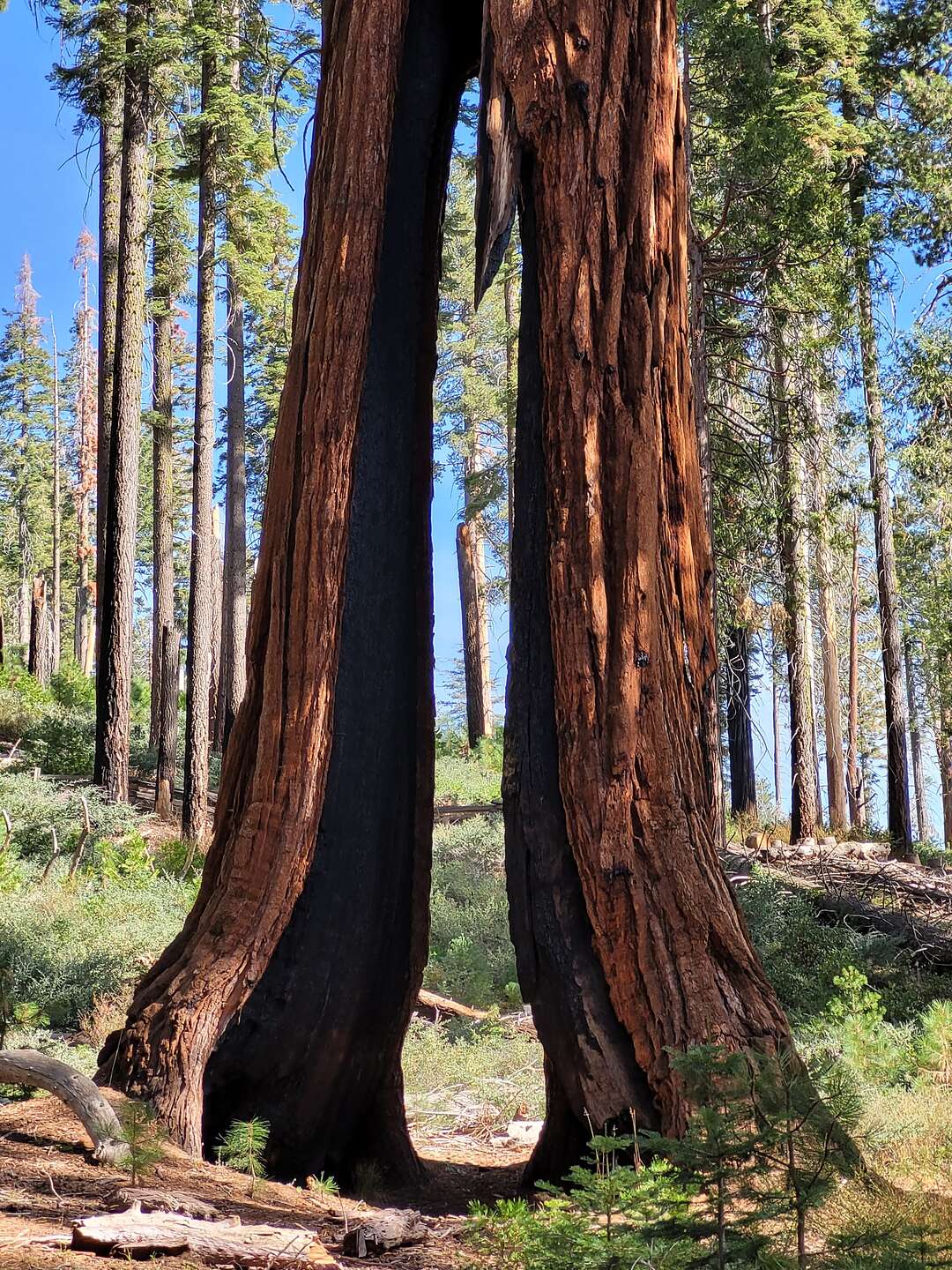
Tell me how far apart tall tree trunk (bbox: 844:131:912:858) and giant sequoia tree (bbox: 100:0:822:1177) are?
36.5ft

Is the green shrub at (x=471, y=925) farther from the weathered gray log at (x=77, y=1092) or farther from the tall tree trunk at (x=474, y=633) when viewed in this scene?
the tall tree trunk at (x=474, y=633)

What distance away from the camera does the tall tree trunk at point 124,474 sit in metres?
14.6

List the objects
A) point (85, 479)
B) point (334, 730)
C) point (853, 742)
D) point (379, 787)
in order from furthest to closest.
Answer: point (85, 479) → point (853, 742) → point (379, 787) → point (334, 730)

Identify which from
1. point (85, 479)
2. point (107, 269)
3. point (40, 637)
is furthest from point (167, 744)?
point (85, 479)

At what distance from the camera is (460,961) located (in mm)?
9656

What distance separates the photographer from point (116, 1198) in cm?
353

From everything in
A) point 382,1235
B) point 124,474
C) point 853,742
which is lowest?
point 382,1235

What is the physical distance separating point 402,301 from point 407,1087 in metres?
4.46

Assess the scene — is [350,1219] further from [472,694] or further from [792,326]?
[472,694]

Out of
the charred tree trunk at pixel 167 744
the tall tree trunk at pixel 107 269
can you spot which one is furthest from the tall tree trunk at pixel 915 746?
the tall tree trunk at pixel 107 269

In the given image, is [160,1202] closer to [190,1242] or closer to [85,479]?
[190,1242]

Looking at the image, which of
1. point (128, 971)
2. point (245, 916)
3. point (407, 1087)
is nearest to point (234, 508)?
point (128, 971)

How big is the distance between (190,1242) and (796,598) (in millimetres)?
12995

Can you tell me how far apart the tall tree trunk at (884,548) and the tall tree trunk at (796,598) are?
40.2 inches
